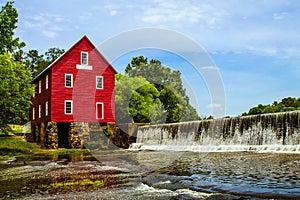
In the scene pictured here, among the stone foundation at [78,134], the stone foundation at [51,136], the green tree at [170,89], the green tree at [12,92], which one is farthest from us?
the green tree at [170,89]

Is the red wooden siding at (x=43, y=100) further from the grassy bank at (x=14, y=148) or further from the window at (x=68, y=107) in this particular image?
the grassy bank at (x=14, y=148)

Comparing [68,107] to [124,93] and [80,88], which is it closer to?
[80,88]

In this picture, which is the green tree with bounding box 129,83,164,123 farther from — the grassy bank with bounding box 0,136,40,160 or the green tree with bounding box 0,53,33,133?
the green tree with bounding box 0,53,33,133

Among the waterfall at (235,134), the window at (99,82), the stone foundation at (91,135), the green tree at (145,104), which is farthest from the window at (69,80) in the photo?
the green tree at (145,104)

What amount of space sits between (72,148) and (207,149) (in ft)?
44.5

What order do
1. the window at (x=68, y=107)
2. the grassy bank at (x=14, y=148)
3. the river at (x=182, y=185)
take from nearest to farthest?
1. the river at (x=182, y=185)
2. the grassy bank at (x=14, y=148)
3. the window at (x=68, y=107)

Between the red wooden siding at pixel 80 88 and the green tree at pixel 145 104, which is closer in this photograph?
the red wooden siding at pixel 80 88

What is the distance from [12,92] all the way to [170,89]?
27636 millimetres

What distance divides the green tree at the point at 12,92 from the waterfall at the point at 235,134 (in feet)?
33.0

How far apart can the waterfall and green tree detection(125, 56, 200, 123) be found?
66.4 feet

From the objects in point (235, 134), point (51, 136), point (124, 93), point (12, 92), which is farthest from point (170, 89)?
point (235, 134)

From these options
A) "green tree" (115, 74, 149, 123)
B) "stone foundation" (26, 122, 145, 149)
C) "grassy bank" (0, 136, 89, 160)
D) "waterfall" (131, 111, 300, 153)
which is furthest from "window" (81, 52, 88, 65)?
"green tree" (115, 74, 149, 123)

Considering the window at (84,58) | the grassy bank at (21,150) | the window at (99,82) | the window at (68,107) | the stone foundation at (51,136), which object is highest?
the window at (84,58)

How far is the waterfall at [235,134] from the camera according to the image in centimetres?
1669
